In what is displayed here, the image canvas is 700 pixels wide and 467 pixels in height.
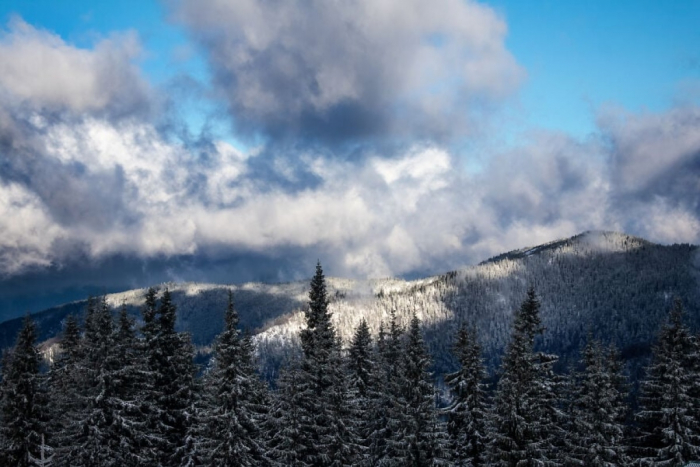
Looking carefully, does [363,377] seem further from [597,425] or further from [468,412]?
[597,425]

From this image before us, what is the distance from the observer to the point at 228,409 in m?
32.8

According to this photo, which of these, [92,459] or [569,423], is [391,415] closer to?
[569,423]

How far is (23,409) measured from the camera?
3700 cm

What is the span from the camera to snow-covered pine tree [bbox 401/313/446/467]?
1328 inches

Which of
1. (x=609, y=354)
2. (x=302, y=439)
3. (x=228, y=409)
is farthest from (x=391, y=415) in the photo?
(x=609, y=354)

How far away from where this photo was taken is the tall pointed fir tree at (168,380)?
115ft

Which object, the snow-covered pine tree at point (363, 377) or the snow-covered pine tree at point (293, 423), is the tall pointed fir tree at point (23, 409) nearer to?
the snow-covered pine tree at point (293, 423)

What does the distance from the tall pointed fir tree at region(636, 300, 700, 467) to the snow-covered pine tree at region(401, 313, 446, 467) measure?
15.0 metres

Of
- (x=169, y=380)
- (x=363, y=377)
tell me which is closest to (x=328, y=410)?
(x=363, y=377)

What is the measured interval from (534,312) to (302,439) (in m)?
18.4

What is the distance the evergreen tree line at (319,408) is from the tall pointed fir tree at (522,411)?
9cm

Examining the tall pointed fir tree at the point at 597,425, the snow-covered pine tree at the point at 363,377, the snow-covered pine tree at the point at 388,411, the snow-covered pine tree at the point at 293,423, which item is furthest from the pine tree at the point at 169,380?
the tall pointed fir tree at the point at 597,425

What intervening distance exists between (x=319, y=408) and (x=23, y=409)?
→ 2193 centimetres

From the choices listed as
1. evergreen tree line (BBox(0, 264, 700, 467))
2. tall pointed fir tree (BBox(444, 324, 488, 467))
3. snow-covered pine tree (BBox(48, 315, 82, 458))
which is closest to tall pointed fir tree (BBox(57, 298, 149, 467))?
evergreen tree line (BBox(0, 264, 700, 467))
